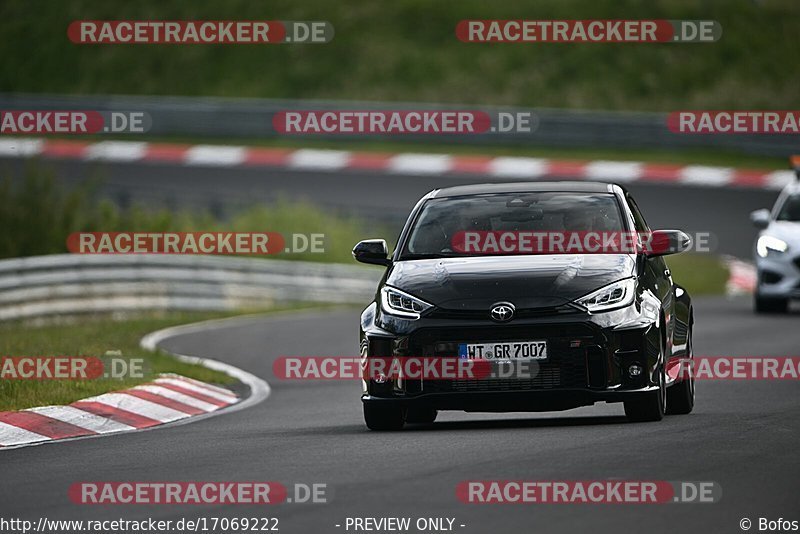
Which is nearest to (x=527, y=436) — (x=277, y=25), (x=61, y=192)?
(x=61, y=192)

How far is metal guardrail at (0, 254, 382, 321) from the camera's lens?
2380cm

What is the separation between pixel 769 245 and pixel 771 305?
3.52ft

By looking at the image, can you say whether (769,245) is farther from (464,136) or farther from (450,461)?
(464,136)

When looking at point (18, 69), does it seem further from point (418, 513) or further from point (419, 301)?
point (418, 513)

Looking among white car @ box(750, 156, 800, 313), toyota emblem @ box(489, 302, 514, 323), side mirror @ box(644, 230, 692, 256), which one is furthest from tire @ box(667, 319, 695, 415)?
white car @ box(750, 156, 800, 313)

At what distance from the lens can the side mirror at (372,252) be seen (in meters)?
12.0

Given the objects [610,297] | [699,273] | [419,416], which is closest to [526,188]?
[610,297]

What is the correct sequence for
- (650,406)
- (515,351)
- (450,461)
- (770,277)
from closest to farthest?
1. (450,461)
2. (515,351)
3. (650,406)
4. (770,277)

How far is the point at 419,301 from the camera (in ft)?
36.7

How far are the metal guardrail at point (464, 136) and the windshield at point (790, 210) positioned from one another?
14213 mm

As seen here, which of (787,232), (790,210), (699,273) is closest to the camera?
(787,232)

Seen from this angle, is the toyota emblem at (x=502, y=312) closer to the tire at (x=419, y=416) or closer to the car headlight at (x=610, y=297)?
the car headlight at (x=610, y=297)

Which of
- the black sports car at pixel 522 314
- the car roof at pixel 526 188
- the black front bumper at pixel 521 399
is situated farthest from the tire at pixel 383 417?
the car roof at pixel 526 188

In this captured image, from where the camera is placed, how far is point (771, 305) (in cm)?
2378
